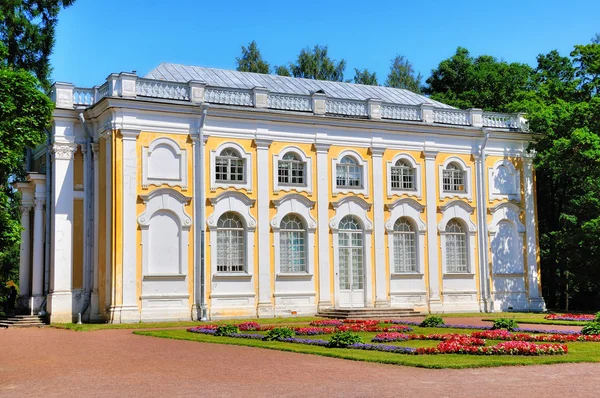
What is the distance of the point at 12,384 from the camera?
39.6ft

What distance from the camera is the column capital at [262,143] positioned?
31.4 m

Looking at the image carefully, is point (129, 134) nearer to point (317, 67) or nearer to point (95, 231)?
point (95, 231)

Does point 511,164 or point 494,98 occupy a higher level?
point 494,98

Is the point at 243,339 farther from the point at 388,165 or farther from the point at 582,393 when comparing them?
the point at 388,165

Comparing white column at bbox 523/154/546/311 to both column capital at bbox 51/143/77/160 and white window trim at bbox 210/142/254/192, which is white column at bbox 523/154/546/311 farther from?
column capital at bbox 51/143/77/160

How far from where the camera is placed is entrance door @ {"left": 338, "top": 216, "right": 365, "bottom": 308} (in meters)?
32.7

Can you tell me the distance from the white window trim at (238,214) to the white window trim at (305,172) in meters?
1.36

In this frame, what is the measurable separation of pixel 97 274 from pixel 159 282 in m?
2.62

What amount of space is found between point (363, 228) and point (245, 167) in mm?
5782

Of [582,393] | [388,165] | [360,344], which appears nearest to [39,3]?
[388,165]

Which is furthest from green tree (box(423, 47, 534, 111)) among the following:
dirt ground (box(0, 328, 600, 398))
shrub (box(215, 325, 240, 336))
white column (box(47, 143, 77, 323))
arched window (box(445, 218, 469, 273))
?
dirt ground (box(0, 328, 600, 398))

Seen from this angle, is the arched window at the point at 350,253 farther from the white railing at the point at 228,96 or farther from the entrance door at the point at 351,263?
the white railing at the point at 228,96

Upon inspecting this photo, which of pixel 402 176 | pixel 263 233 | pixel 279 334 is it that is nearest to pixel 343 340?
pixel 279 334

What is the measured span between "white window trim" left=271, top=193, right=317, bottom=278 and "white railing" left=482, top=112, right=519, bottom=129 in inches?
393
